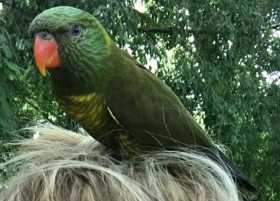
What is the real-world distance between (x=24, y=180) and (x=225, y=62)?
10.4 feet

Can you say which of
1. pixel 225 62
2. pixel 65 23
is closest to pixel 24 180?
pixel 65 23

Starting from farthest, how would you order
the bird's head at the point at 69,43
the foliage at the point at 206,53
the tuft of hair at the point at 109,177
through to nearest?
the foliage at the point at 206,53, the bird's head at the point at 69,43, the tuft of hair at the point at 109,177

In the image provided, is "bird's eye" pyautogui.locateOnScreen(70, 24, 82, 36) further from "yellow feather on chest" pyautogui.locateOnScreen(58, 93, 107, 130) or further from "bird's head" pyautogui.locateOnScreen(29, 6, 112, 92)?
"yellow feather on chest" pyautogui.locateOnScreen(58, 93, 107, 130)

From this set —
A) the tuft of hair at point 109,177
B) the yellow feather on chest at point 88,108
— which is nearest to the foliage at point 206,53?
the yellow feather on chest at point 88,108

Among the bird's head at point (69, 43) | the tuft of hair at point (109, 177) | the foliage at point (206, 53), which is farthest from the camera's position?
the foliage at point (206, 53)

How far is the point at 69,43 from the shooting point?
1.16 meters

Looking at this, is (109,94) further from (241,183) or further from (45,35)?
(241,183)

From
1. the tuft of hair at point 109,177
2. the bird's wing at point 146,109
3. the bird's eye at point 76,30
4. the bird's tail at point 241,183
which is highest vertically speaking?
the bird's eye at point 76,30

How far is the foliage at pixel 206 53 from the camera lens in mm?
3217

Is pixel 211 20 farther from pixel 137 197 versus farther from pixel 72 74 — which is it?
pixel 137 197

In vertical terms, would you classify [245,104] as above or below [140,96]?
below

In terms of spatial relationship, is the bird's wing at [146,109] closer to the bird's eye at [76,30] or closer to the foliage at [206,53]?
the bird's eye at [76,30]

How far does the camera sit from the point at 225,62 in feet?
13.2

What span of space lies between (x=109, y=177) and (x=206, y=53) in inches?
126
